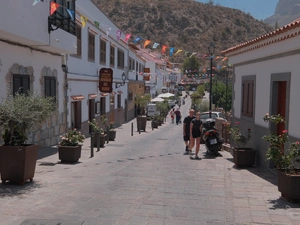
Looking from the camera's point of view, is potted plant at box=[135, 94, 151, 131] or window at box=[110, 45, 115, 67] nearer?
window at box=[110, 45, 115, 67]

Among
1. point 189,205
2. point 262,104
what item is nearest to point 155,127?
point 262,104

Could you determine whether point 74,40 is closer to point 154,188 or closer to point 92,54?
point 92,54

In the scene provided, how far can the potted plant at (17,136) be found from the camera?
22.2 ft

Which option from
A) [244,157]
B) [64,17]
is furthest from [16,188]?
[64,17]

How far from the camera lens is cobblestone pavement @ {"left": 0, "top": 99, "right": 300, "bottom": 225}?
542 cm

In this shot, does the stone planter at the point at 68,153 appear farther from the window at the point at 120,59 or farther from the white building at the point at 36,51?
the window at the point at 120,59

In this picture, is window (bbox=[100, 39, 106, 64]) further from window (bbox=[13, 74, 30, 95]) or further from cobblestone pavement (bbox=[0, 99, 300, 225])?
cobblestone pavement (bbox=[0, 99, 300, 225])

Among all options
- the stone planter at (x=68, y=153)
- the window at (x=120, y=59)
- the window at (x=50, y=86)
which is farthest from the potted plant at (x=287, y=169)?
the window at (x=120, y=59)

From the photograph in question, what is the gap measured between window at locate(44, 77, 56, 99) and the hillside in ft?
290

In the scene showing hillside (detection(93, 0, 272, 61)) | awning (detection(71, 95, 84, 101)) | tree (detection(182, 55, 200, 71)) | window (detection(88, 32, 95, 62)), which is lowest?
awning (detection(71, 95, 84, 101))

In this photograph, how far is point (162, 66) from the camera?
70062 mm

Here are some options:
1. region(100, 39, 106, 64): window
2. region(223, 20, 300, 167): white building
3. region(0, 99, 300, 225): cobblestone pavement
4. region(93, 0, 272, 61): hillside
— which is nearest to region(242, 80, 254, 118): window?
region(223, 20, 300, 167): white building

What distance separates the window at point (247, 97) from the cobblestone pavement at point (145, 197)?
2.40 m

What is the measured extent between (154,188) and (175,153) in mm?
6034
